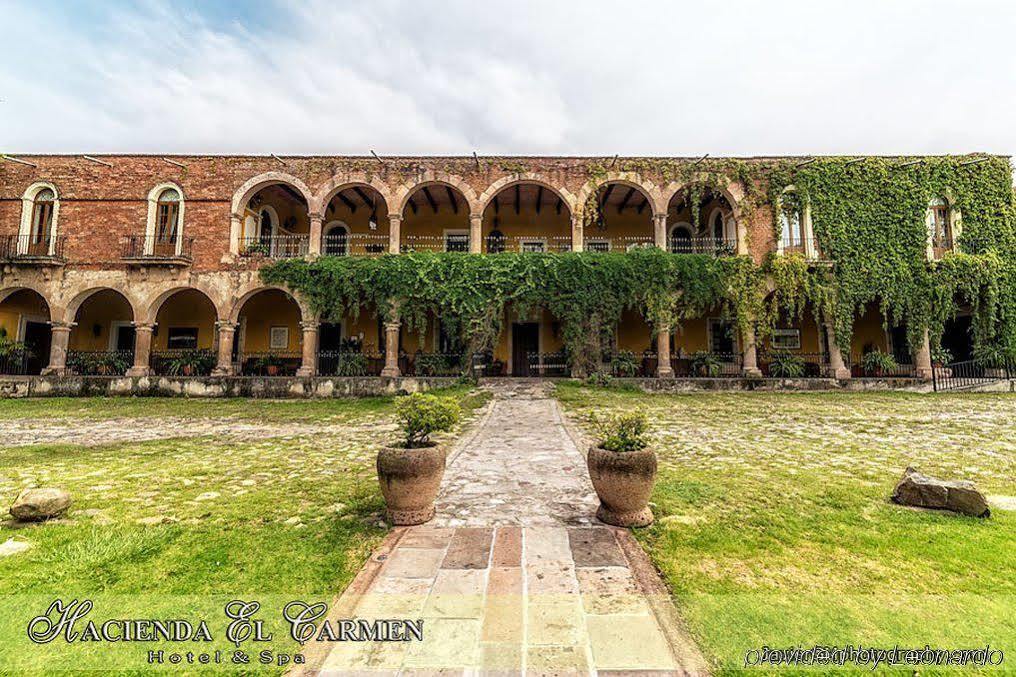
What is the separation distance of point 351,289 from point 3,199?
13.4 m

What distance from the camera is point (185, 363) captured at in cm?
1666

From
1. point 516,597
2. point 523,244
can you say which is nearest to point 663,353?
point 523,244

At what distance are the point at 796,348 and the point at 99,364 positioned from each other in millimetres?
26117

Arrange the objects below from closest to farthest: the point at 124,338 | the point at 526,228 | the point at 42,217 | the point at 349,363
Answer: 1. the point at 349,363
2. the point at 42,217
3. the point at 124,338
4. the point at 526,228

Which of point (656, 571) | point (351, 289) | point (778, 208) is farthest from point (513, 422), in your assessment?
point (778, 208)

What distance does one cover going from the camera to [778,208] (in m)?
16.6

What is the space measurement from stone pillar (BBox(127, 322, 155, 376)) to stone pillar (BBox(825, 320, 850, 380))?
23631mm

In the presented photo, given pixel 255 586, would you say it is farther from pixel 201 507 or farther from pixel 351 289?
pixel 351 289

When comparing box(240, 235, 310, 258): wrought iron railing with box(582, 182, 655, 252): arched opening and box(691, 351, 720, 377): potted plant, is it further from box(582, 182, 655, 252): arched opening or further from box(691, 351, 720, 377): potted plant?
box(691, 351, 720, 377): potted plant

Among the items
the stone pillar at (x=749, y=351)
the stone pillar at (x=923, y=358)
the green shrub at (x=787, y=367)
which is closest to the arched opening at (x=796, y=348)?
the green shrub at (x=787, y=367)

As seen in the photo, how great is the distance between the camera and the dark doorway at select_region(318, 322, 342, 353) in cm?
1944

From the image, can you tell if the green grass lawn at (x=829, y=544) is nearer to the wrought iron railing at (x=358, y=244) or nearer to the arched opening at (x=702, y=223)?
the arched opening at (x=702, y=223)

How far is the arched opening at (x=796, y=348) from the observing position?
53.2ft

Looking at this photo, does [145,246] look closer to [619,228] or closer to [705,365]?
[619,228]
